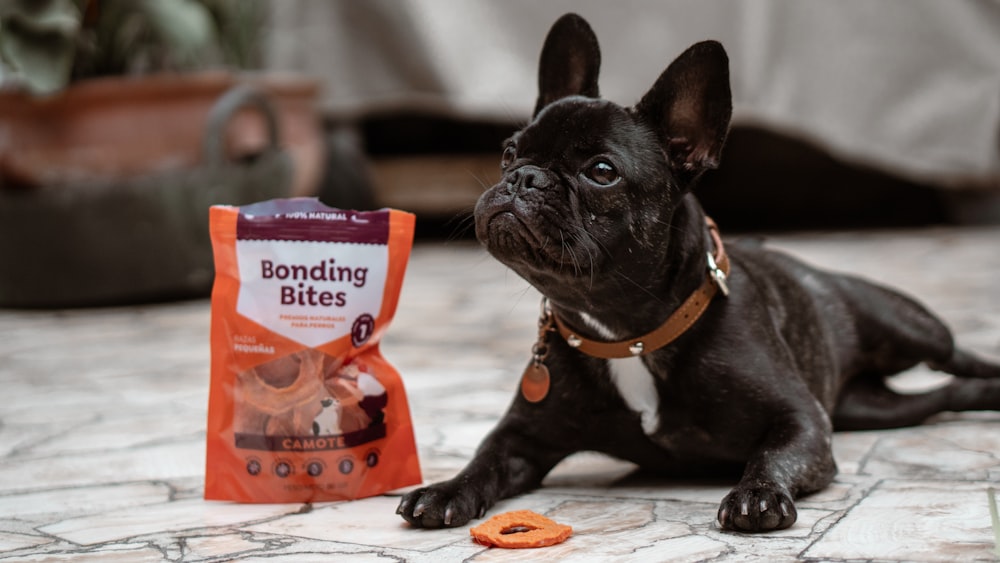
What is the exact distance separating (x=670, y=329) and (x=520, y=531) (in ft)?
1.41

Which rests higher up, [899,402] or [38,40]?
[38,40]

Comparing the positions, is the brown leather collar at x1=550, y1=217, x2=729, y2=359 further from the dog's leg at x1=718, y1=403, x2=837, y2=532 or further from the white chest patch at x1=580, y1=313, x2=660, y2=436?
the dog's leg at x1=718, y1=403, x2=837, y2=532

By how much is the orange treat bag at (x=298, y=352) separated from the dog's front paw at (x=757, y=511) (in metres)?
0.61

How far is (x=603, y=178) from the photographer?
5.86 feet

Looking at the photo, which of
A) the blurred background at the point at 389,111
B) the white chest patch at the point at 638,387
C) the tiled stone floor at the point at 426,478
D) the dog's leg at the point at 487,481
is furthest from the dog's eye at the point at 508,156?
the blurred background at the point at 389,111

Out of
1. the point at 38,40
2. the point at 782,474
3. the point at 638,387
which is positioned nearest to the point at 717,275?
the point at 638,387

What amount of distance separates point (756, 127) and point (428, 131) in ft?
6.81

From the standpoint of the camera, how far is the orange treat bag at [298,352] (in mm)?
1888

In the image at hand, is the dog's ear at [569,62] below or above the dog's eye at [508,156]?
above

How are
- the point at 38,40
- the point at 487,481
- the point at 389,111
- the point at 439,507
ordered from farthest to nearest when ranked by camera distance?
the point at 389,111
the point at 38,40
the point at 487,481
the point at 439,507

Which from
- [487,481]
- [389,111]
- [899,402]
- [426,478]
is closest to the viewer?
[487,481]

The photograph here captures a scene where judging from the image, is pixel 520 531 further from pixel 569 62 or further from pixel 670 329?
pixel 569 62

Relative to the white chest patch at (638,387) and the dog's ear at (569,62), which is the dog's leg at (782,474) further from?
the dog's ear at (569,62)

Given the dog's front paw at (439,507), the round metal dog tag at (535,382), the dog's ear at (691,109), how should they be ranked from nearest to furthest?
the dog's front paw at (439,507) < the dog's ear at (691,109) < the round metal dog tag at (535,382)
